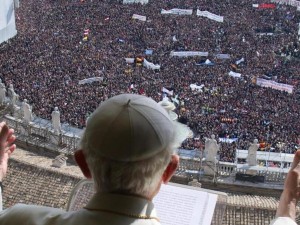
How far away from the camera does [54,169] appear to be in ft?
43.0

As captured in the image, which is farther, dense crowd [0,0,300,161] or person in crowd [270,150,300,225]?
dense crowd [0,0,300,161]

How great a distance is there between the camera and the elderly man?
2.75 m

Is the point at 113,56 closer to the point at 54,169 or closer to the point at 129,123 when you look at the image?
the point at 54,169

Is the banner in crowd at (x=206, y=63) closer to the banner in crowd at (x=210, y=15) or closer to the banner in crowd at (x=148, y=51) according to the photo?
the banner in crowd at (x=148, y=51)

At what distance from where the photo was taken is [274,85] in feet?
103

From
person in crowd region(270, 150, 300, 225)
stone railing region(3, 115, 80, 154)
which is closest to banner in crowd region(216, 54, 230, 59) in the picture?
stone railing region(3, 115, 80, 154)

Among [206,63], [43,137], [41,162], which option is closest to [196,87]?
[206,63]

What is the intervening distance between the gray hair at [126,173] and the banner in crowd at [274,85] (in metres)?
28.9

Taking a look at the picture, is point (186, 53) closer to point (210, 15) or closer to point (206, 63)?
point (206, 63)

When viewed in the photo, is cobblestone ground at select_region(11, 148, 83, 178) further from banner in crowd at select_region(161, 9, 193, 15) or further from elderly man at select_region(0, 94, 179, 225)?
banner in crowd at select_region(161, 9, 193, 15)

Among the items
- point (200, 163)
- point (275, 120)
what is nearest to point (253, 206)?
point (200, 163)

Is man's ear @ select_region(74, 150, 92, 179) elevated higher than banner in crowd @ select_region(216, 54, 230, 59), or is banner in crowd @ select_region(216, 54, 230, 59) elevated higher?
man's ear @ select_region(74, 150, 92, 179)

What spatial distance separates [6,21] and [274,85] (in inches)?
722

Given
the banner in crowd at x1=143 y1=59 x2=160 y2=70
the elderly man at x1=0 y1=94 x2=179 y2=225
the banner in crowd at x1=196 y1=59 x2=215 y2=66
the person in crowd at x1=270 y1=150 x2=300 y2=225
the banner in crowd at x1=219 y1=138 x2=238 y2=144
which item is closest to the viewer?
the elderly man at x1=0 y1=94 x2=179 y2=225
